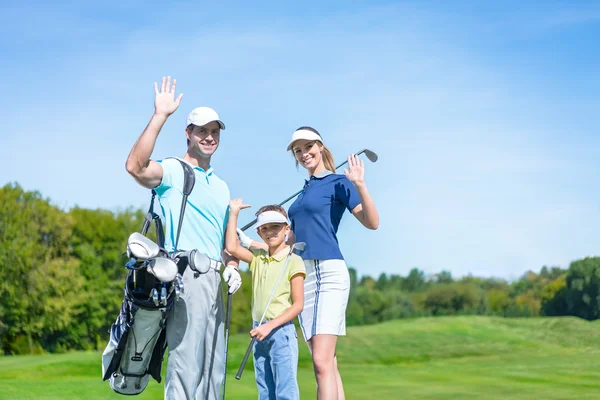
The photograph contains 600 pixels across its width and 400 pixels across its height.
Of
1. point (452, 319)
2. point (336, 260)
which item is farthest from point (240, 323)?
point (336, 260)

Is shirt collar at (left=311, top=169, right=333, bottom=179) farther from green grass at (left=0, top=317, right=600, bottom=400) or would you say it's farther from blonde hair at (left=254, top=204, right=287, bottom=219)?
green grass at (left=0, top=317, right=600, bottom=400)

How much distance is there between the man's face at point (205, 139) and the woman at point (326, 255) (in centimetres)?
94

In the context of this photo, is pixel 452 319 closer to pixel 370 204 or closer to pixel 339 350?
pixel 339 350

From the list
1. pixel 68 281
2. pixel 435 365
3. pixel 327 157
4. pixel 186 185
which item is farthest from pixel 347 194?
pixel 68 281

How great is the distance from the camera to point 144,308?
15.0 ft

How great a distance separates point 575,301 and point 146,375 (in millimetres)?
34243

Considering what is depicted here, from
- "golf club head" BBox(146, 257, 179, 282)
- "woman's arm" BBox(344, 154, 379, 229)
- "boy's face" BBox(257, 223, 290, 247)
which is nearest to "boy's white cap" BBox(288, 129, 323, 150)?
"woman's arm" BBox(344, 154, 379, 229)

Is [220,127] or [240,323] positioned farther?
[240,323]

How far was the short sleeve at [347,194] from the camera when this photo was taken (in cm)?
573

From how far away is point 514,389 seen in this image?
11.4 m

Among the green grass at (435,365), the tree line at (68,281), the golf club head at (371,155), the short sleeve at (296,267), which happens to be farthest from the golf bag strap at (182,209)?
the tree line at (68,281)

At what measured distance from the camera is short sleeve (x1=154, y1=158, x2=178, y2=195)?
4.78m

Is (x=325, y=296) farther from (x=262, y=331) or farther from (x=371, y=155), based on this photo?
(x=371, y=155)

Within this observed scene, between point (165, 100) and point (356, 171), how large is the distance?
4.97 feet
